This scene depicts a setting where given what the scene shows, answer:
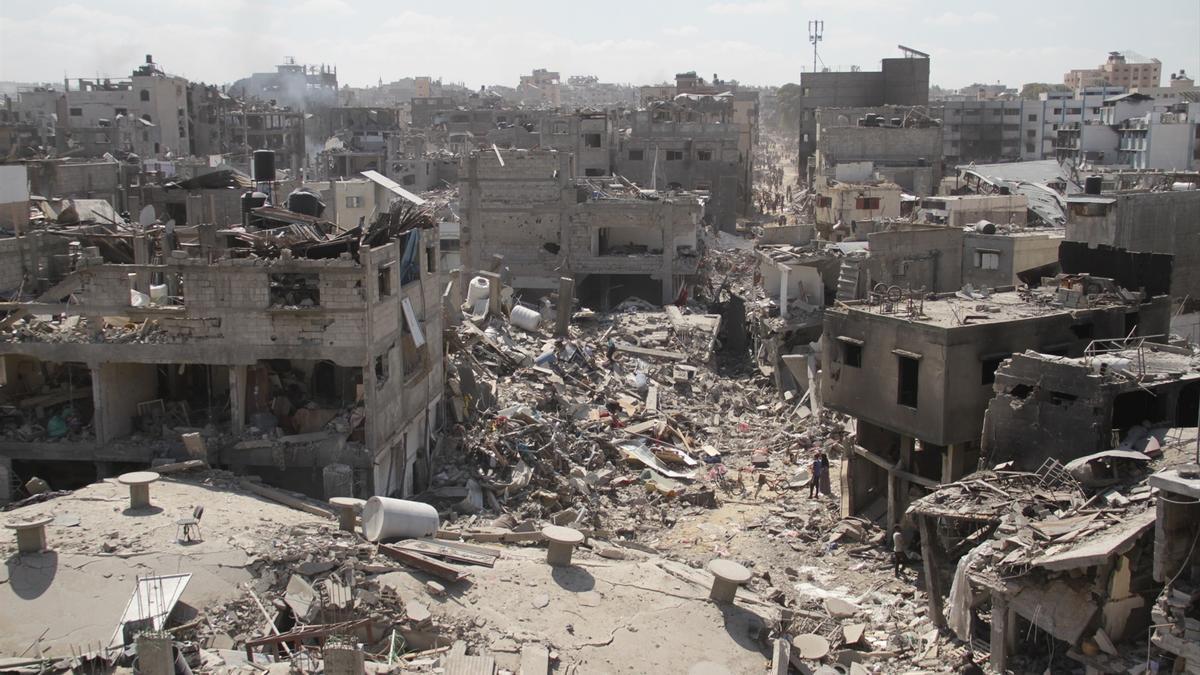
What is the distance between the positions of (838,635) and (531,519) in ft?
20.4

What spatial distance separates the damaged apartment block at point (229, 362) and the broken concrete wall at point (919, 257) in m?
14.2

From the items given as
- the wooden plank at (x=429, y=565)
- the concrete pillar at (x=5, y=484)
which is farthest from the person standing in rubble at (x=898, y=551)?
the concrete pillar at (x=5, y=484)

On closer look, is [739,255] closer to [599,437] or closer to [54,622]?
[599,437]

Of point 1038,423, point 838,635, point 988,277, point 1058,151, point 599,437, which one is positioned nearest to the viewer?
point 838,635

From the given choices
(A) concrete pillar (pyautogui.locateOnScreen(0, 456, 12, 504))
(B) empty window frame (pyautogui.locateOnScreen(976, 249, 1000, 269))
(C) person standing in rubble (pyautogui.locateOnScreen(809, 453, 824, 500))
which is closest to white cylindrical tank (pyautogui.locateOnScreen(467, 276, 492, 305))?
(C) person standing in rubble (pyautogui.locateOnScreen(809, 453, 824, 500))

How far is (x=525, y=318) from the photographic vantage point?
30.4m

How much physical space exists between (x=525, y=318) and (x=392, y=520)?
15.9 meters

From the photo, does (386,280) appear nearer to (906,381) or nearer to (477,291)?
(906,381)

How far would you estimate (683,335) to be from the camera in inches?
1307

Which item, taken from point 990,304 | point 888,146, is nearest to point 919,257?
point 990,304

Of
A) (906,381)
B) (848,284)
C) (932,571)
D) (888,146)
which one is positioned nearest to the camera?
(932,571)

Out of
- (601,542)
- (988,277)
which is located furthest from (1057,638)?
(988,277)

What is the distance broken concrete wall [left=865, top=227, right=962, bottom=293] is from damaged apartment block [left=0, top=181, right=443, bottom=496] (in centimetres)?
1423

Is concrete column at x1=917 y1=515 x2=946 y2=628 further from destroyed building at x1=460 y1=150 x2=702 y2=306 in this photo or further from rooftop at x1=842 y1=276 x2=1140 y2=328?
destroyed building at x1=460 y1=150 x2=702 y2=306
